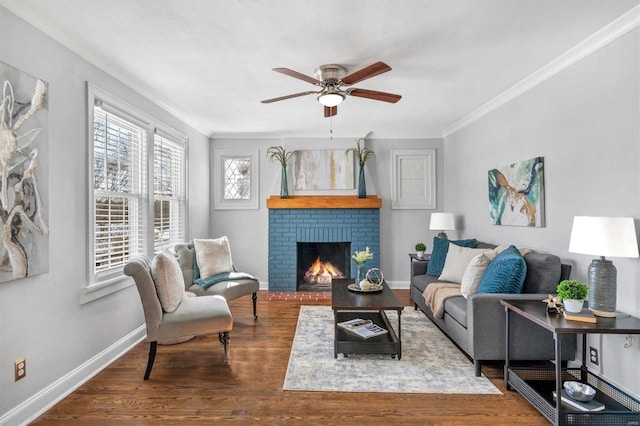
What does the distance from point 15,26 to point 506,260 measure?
3696mm

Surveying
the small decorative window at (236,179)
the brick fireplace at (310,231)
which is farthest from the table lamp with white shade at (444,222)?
the small decorative window at (236,179)

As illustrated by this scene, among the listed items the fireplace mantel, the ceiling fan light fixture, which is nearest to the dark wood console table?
the ceiling fan light fixture

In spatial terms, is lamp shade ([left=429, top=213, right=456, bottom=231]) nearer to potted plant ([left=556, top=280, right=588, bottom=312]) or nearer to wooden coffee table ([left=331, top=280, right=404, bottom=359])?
wooden coffee table ([left=331, top=280, right=404, bottom=359])

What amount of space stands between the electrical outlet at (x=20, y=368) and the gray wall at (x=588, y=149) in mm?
3772

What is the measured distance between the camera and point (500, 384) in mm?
2422

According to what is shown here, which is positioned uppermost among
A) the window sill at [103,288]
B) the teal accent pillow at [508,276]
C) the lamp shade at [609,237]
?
the lamp shade at [609,237]

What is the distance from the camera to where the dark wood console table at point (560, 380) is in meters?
1.84

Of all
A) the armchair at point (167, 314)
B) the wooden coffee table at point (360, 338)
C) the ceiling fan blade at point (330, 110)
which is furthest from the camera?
the ceiling fan blade at point (330, 110)

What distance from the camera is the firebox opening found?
5.47m

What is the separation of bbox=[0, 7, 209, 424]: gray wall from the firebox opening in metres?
2.97

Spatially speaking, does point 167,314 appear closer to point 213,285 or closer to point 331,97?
point 213,285

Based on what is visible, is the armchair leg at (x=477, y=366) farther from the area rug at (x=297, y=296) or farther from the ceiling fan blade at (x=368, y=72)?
the area rug at (x=297, y=296)

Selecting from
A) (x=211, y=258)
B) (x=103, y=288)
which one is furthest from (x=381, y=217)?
(x=103, y=288)

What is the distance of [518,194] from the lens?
3352 mm
